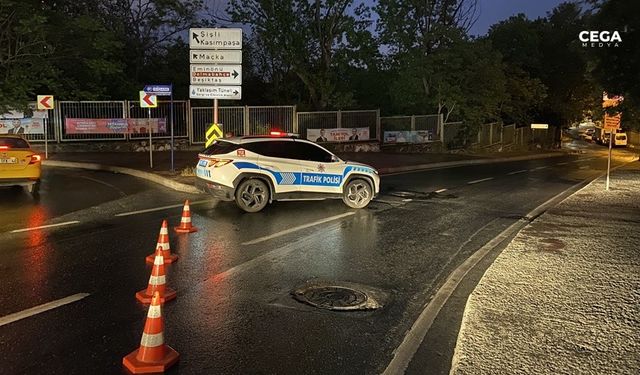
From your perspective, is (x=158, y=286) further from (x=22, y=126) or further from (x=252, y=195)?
(x=22, y=126)

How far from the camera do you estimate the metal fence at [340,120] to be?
30.7 metres

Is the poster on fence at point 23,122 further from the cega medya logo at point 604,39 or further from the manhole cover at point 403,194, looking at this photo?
the cega medya logo at point 604,39

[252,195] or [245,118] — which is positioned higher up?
[245,118]

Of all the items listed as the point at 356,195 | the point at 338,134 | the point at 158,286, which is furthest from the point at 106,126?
the point at 158,286

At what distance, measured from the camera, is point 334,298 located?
6.06m

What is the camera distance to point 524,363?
168 inches

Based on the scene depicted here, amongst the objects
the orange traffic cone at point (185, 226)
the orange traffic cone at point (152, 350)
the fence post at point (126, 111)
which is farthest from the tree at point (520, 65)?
the orange traffic cone at point (152, 350)

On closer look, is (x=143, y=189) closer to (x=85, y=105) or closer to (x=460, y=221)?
(x=460, y=221)

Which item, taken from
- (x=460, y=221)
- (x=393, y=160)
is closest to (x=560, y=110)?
(x=393, y=160)

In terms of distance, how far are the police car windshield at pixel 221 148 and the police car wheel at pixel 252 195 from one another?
0.75m

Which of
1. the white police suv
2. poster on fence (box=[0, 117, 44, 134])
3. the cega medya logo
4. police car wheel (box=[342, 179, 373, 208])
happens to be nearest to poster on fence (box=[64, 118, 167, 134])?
poster on fence (box=[0, 117, 44, 134])

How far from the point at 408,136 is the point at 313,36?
8.90 m

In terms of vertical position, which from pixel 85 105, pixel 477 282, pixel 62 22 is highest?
pixel 62 22

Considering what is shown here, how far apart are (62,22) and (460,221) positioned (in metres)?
21.5
